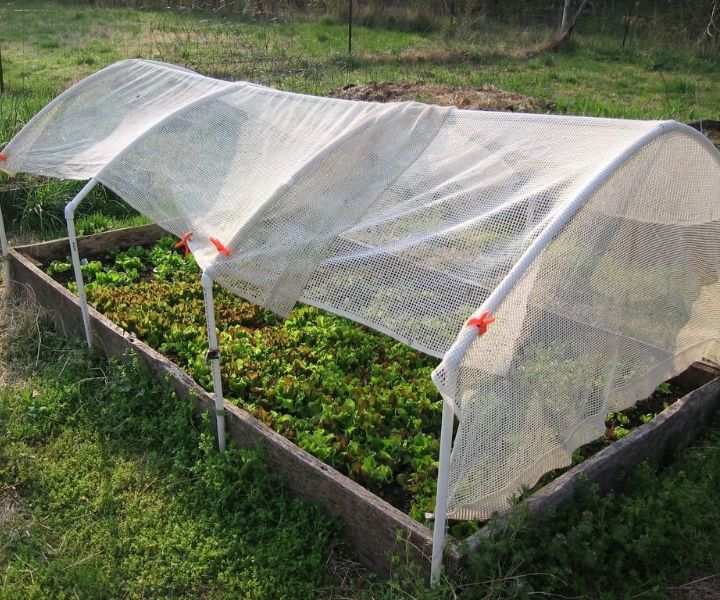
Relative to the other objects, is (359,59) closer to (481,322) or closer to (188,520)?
(188,520)

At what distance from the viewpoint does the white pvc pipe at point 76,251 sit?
3740 mm

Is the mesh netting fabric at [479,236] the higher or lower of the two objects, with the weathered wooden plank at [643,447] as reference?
higher

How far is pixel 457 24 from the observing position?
57.5 ft

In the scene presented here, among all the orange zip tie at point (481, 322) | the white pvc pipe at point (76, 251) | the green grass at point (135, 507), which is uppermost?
the orange zip tie at point (481, 322)

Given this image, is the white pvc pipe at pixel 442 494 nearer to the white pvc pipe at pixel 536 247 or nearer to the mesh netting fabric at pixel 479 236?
the mesh netting fabric at pixel 479 236

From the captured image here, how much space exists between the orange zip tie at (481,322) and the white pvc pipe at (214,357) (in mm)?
1197

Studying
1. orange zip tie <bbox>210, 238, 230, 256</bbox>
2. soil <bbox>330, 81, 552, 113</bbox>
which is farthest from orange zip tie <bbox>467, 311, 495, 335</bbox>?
soil <bbox>330, 81, 552, 113</bbox>

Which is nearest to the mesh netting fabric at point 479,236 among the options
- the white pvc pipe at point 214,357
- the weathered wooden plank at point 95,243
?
the white pvc pipe at point 214,357

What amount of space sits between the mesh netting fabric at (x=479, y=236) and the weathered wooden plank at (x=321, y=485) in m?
0.27

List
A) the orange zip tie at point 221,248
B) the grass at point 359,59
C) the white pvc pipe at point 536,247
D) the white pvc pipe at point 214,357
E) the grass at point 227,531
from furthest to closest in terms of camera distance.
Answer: the grass at point 359,59
the white pvc pipe at point 214,357
the orange zip tie at point 221,248
the grass at point 227,531
the white pvc pipe at point 536,247

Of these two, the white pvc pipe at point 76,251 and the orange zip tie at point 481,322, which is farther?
the white pvc pipe at point 76,251

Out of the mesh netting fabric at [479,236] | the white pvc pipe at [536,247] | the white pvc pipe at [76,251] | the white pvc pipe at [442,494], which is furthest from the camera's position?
the white pvc pipe at [76,251]

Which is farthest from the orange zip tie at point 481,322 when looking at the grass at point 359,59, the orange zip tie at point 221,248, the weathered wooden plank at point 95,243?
the grass at point 359,59

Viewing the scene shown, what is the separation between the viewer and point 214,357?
10.5 ft
